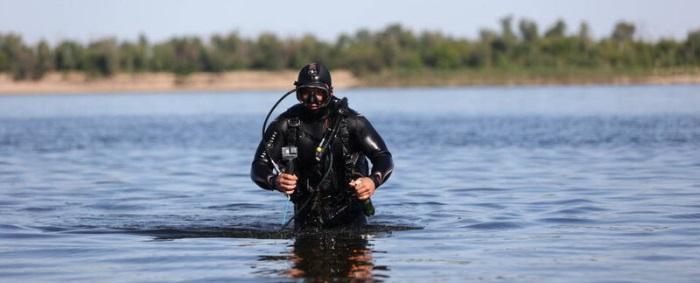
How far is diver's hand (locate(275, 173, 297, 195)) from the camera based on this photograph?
10422mm

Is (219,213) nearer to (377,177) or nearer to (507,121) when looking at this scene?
(377,177)

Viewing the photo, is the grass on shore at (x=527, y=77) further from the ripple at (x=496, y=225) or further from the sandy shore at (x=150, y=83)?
the ripple at (x=496, y=225)

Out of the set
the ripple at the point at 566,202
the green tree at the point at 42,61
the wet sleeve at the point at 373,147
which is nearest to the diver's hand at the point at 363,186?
the wet sleeve at the point at 373,147

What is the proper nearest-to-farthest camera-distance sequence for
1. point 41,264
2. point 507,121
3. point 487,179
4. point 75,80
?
point 41,264
point 487,179
point 507,121
point 75,80

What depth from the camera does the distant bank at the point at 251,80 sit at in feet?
327

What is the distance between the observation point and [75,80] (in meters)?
119

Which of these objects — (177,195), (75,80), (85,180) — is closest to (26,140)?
(85,180)

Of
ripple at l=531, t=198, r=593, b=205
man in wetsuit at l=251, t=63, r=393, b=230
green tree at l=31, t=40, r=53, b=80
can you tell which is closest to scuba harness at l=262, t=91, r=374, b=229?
man in wetsuit at l=251, t=63, r=393, b=230

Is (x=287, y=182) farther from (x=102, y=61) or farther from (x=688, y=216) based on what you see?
(x=102, y=61)

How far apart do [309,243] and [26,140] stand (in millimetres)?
25126

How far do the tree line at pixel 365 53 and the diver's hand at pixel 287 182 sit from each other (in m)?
93.3

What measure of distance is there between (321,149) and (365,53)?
10495 cm

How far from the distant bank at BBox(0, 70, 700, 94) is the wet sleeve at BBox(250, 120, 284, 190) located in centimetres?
8862

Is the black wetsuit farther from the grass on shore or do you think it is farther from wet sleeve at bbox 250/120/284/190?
the grass on shore
